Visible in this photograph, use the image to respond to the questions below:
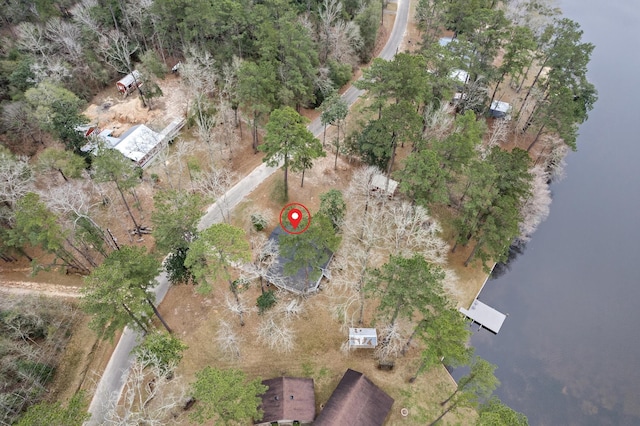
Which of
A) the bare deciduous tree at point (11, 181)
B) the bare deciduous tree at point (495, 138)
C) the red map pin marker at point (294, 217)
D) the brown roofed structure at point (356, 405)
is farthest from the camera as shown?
the bare deciduous tree at point (495, 138)

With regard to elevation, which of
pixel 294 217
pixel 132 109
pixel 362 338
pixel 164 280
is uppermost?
pixel 132 109

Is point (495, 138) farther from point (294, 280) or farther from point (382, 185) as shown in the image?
point (294, 280)

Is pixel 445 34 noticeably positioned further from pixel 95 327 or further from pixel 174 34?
pixel 95 327

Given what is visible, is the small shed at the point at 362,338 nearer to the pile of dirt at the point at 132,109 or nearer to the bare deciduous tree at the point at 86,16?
the pile of dirt at the point at 132,109

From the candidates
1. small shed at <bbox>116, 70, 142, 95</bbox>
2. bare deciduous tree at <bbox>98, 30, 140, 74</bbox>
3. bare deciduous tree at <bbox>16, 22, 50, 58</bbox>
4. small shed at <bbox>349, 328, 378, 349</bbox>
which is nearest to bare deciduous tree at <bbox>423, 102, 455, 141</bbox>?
small shed at <bbox>349, 328, 378, 349</bbox>

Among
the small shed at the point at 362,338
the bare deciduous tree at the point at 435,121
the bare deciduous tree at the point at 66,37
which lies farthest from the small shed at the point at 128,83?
the small shed at the point at 362,338

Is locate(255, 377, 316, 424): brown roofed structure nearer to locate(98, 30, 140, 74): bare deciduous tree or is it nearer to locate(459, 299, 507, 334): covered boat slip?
locate(459, 299, 507, 334): covered boat slip

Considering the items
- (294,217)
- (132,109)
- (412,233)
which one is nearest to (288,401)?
(412,233)
